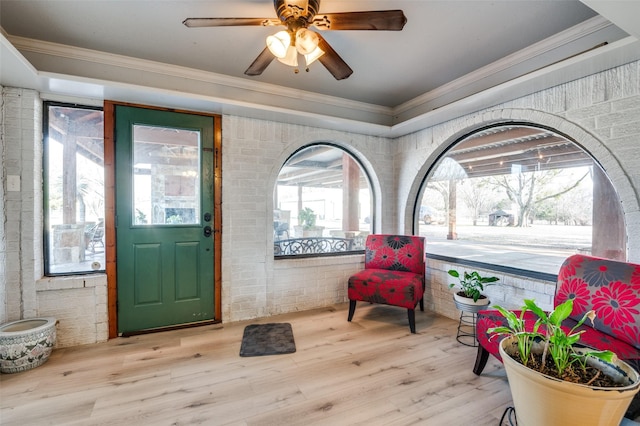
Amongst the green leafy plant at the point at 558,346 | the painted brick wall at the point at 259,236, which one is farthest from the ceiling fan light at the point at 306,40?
the green leafy plant at the point at 558,346

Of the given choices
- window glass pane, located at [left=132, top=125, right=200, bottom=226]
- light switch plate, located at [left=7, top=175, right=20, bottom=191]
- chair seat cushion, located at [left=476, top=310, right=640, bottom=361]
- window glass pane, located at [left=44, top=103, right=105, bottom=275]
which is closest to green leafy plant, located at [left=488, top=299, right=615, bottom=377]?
chair seat cushion, located at [left=476, top=310, right=640, bottom=361]

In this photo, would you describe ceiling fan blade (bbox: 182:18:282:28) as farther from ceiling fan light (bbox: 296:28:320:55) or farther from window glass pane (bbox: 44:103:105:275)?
window glass pane (bbox: 44:103:105:275)

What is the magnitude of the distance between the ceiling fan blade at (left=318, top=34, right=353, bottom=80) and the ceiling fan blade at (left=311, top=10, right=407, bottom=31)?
11cm

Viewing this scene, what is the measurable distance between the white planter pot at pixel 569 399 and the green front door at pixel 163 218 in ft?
9.28

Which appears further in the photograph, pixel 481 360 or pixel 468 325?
pixel 468 325

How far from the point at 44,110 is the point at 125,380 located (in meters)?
2.44

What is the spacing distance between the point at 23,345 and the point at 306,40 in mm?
2982

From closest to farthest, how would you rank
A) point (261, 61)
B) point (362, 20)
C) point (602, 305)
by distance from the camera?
point (362, 20) → point (602, 305) → point (261, 61)

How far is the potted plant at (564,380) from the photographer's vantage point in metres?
0.91

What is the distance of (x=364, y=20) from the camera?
1674mm

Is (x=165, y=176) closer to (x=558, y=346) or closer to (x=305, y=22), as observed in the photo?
(x=305, y=22)

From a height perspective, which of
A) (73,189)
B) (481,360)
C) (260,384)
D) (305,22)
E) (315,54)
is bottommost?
(260,384)

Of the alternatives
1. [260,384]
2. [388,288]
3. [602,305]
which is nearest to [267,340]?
[260,384]

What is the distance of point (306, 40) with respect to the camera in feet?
5.73
